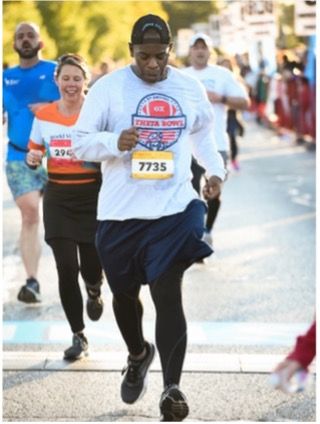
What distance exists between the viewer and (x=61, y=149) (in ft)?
24.0

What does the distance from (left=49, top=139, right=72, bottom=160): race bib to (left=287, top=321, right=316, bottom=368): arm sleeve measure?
148 inches

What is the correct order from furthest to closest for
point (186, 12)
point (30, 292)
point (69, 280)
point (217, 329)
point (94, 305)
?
1. point (186, 12)
2. point (30, 292)
3. point (217, 329)
4. point (94, 305)
5. point (69, 280)

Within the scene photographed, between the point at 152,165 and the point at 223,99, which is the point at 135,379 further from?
the point at 223,99

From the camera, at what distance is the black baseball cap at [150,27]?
5.82 m

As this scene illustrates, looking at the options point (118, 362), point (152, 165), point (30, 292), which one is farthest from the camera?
point (30, 292)

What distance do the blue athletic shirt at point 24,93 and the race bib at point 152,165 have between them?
3.07 metres

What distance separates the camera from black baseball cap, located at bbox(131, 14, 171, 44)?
5.82 metres

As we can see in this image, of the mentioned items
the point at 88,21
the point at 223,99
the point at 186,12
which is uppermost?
the point at 223,99

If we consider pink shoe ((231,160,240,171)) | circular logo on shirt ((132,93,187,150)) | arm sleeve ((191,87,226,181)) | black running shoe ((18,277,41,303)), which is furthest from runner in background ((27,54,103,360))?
pink shoe ((231,160,240,171))

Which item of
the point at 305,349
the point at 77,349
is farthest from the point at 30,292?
the point at 305,349

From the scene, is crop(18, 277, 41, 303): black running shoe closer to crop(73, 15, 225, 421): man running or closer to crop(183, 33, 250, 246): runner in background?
crop(183, 33, 250, 246): runner in background

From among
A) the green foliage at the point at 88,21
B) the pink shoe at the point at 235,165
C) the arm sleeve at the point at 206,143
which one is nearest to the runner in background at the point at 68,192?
the arm sleeve at the point at 206,143

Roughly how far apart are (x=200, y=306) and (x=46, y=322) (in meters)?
1.17

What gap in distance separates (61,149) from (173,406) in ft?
7.21
